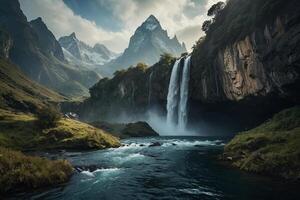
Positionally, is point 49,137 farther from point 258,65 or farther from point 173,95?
point 173,95

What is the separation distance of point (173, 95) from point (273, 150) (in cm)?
8811

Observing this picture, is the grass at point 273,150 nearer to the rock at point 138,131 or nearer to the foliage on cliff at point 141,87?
the rock at point 138,131

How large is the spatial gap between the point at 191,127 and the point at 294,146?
88.1m

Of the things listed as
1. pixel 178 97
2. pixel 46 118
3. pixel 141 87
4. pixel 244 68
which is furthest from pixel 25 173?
pixel 141 87

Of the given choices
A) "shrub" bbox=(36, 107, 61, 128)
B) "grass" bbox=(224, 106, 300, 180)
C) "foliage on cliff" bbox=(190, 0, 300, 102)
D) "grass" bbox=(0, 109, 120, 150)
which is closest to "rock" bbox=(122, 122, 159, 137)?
"foliage on cliff" bbox=(190, 0, 300, 102)

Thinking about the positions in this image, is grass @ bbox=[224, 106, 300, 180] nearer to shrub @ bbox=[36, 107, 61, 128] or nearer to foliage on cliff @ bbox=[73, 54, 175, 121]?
shrub @ bbox=[36, 107, 61, 128]

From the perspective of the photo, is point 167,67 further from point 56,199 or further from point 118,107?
point 56,199

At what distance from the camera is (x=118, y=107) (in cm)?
19338

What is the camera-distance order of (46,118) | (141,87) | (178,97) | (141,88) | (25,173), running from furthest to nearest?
(141,87)
(141,88)
(178,97)
(46,118)
(25,173)

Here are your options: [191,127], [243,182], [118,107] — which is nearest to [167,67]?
[191,127]

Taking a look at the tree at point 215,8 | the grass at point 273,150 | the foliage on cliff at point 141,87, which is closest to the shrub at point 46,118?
the grass at point 273,150

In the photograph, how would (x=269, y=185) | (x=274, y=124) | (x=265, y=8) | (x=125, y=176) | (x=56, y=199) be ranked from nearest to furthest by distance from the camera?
(x=56, y=199)
(x=269, y=185)
(x=125, y=176)
(x=274, y=124)
(x=265, y=8)

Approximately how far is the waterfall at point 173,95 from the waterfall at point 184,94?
13.1 feet

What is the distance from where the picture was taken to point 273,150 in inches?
1513
